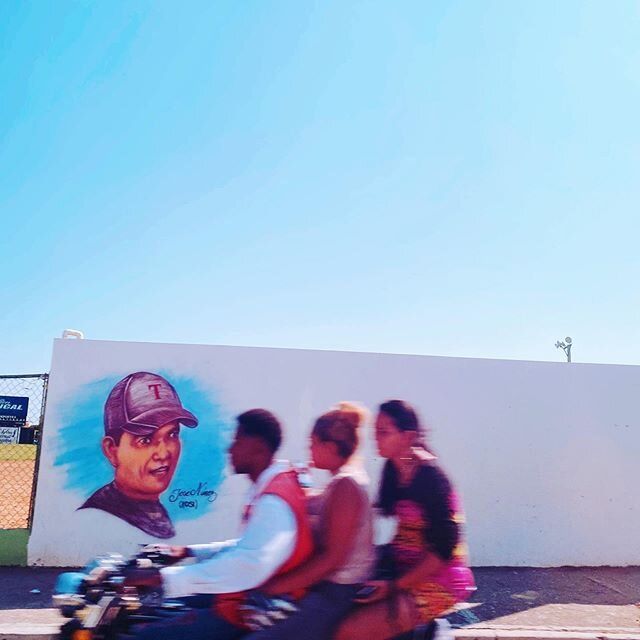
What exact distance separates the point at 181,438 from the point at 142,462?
47cm

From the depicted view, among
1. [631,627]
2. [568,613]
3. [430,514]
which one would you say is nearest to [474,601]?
[568,613]

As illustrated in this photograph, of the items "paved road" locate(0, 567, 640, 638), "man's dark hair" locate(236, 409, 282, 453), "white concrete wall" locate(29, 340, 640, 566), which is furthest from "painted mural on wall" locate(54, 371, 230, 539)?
"man's dark hair" locate(236, 409, 282, 453)

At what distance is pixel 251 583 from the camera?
7.25ft

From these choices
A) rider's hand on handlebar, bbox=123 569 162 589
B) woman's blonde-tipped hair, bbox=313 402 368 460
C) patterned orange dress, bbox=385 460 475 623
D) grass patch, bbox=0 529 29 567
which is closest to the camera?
rider's hand on handlebar, bbox=123 569 162 589

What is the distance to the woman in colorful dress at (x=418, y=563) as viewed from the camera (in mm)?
2314

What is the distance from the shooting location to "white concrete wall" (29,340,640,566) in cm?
666

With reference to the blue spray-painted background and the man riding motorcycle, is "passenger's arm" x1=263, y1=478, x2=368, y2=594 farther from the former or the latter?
the blue spray-painted background

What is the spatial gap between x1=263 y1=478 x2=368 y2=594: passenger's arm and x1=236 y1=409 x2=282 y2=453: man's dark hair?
0.32 metres

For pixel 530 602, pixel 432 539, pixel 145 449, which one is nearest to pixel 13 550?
pixel 145 449

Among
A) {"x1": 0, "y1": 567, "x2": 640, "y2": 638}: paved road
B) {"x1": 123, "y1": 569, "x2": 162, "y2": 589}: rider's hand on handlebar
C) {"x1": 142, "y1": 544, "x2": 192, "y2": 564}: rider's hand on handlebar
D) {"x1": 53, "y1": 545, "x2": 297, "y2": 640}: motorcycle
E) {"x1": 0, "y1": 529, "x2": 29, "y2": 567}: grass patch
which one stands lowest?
{"x1": 0, "y1": 567, "x2": 640, "y2": 638}: paved road

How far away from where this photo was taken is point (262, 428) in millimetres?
2529

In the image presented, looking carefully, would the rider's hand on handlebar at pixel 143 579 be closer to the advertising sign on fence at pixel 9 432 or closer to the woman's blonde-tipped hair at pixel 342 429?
the woman's blonde-tipped hair at pixel 342 429

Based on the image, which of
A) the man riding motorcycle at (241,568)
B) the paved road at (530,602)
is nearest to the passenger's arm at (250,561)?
the man riding motorcycle at (241,568)

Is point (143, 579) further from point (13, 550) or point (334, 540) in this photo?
point (13, 550)
